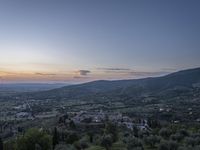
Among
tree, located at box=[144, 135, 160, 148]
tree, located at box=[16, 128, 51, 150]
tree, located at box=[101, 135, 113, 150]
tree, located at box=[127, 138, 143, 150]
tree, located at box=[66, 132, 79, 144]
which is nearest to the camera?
tree, located at box=[16, 128, 51, 150]

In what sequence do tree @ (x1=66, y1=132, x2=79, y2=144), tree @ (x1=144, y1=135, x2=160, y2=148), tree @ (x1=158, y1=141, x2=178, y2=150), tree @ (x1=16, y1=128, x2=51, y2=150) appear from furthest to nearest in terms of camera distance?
tree @ (x1=66, y1=132, x2=79, y2=144) → tree @ (x1=144, y1=135, x2=160, y2=148) → tree @ (x1=16, y1=128, x2=51, y2=150) → tree @ (x1=158, y1=141, x2=178, y2=150)

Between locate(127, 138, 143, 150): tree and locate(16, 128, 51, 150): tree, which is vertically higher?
locate(16, 128, 51, 150): tree

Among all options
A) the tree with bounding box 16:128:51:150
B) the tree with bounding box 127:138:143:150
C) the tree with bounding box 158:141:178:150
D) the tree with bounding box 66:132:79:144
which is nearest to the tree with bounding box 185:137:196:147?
the tree with bounding box 158:141:178:150

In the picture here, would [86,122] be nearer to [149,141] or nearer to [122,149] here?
[149,141]

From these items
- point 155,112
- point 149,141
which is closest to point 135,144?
→ point 149,141

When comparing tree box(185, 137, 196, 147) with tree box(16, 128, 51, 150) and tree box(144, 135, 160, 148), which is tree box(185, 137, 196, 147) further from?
tree box(16, 128, 51, 150)

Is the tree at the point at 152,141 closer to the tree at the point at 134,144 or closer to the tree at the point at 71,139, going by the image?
the tree at the point at 134,144

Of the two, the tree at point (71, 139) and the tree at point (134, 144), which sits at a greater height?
the tree at point (134, 144)

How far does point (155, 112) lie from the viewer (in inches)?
5212

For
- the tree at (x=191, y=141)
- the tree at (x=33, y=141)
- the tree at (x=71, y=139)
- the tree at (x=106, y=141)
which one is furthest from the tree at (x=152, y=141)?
the tree at (x=33, y=141)

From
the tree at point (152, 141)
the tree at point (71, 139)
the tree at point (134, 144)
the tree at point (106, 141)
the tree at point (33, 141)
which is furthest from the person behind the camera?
the tree at point (71, 139)

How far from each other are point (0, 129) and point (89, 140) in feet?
169

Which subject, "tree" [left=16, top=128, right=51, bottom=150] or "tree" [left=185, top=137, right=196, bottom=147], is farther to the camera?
"tree" [left=185, top=137, right=196, bottom=147]

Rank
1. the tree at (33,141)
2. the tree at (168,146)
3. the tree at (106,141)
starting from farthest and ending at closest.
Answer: the tree at (106,141)
the tree at (33,141)
the tree at (168,146)
